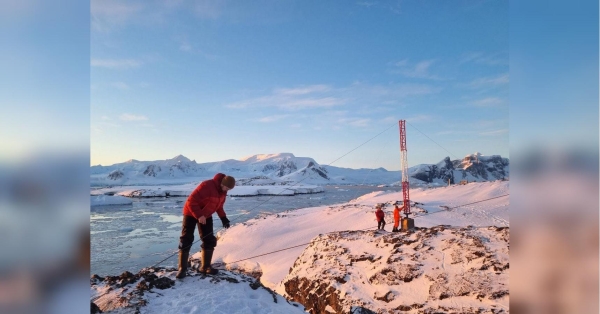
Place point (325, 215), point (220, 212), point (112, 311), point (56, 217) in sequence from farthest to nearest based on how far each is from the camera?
point (325, 215), point (220, 212), point (112, 311), point (56, 217)

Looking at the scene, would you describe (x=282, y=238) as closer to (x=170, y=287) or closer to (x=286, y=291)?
(x=286, y=291)

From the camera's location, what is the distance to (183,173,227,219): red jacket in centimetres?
449

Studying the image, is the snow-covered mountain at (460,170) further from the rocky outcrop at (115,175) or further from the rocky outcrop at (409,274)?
the rocky outcrop at (115,175)

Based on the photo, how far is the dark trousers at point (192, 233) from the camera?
456 cm

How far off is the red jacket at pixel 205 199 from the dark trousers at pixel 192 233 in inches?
5.5

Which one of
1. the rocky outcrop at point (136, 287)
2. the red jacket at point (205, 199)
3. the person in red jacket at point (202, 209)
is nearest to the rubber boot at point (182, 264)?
the person in red jacket at point (202, 209)

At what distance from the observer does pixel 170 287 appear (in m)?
4.23

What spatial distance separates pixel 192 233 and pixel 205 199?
0.63 meters

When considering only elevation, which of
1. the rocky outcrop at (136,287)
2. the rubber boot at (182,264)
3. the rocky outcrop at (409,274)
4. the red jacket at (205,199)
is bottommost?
the rocky outcrop at (409,274)

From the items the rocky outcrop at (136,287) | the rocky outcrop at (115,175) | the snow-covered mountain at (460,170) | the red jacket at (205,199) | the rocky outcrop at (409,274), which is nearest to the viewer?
the rocky outcrop at (136,287)

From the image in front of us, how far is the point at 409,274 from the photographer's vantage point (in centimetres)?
636

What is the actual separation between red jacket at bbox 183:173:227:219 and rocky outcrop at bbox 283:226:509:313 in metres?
2.89

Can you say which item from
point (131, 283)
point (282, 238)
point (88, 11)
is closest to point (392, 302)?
point (131, 283)

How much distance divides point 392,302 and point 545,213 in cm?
533
